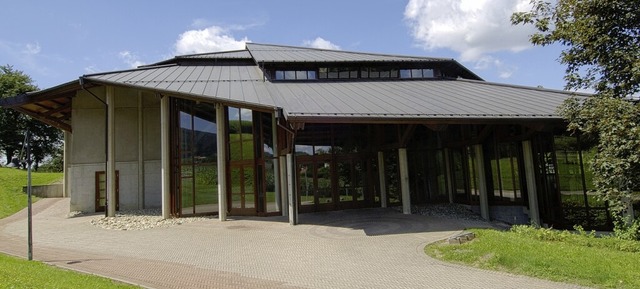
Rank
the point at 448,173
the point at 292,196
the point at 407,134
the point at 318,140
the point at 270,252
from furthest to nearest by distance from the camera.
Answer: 1. the point at 448,173
2. the point at 318,140
3. the point at 407,134
4. the point at 292,196
5. the point at 270,252

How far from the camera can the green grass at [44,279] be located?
6785 mm

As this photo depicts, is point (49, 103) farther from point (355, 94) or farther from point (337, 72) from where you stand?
point (355, 94)

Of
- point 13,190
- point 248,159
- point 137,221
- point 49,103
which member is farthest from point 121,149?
point 13,190

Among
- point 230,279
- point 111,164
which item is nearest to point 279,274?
point 230,279

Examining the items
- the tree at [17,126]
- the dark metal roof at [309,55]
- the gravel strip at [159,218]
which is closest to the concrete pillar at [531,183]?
the gravel strip at [159,218]

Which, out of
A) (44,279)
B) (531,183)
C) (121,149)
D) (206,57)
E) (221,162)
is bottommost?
(44,279)

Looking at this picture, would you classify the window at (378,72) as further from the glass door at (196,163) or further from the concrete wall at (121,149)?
the concrete wall at (121,149)

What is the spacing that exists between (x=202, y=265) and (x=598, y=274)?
8.30m

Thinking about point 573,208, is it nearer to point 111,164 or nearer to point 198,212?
point 198,212

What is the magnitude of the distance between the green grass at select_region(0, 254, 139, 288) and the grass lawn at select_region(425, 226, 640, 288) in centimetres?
741

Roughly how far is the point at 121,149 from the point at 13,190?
10.5m

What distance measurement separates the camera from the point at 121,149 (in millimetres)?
23094

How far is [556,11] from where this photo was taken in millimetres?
12148

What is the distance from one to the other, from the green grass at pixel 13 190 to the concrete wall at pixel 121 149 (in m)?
3.94
